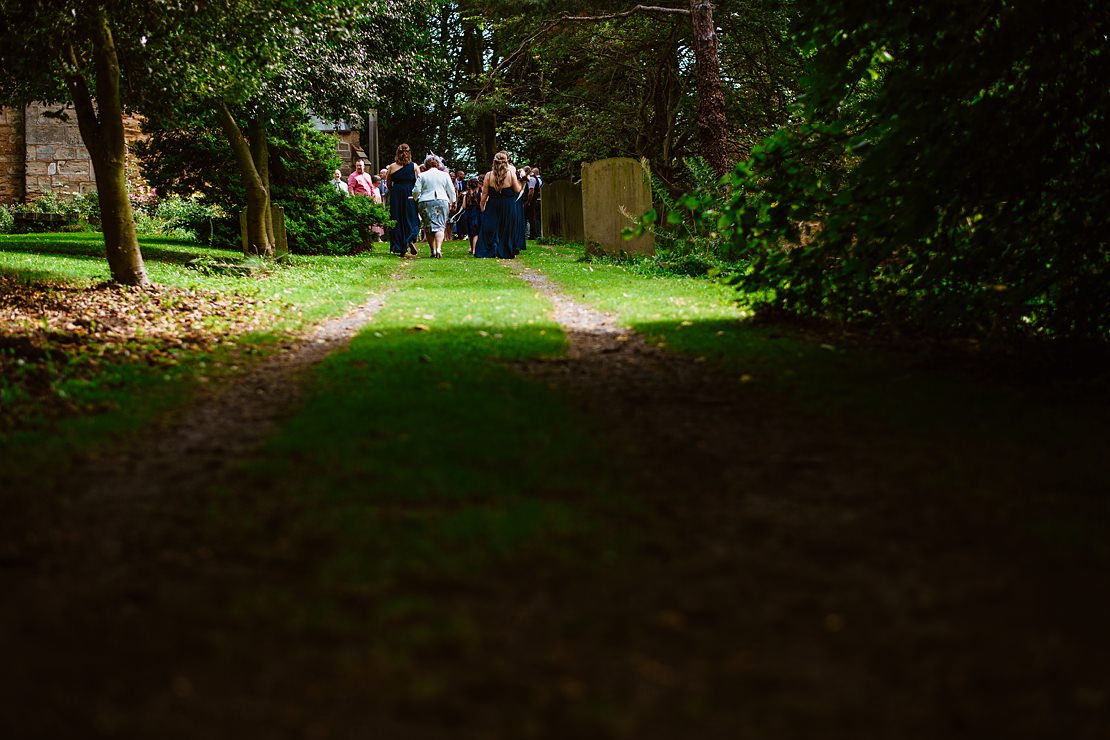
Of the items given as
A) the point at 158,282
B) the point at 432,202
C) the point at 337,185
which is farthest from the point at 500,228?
the point at 158,282

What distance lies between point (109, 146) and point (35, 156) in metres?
19.5

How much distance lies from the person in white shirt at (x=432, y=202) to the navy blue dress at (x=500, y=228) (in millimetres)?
963

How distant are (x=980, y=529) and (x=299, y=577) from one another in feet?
8.61

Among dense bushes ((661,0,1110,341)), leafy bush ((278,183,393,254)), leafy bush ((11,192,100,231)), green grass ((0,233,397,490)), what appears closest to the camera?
green grass ((0,233,397,490))

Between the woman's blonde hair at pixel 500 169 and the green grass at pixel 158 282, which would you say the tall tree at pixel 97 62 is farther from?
the woman's blonde hair at pixel 500 169

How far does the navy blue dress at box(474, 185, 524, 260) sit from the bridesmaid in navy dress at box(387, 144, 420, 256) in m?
2.12

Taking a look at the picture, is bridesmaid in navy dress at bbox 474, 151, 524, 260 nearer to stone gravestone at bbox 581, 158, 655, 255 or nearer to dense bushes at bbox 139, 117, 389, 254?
stone gravestone at bbox 581, 158, 655, 255

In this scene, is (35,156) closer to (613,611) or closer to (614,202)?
(614,202)

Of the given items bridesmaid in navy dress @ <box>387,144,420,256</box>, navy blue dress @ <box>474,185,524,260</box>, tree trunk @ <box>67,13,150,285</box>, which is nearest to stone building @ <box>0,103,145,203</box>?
bridesmaid in navy dress @ <box>387,144,420,256</box>

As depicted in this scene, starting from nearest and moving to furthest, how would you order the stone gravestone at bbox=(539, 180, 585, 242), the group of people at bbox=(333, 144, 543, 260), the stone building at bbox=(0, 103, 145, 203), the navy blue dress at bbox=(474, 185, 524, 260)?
the group of people at bbox=(333, 144, 543, 260)
the navy blue dress at bbox=(474, 185, 524, 260)
the stone gravestone at bbox=(539, 180, 585, 242)
the stone building at bbox=(0, 103, 145, 203)

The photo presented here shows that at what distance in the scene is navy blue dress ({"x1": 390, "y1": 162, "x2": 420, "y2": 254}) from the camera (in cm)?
2342

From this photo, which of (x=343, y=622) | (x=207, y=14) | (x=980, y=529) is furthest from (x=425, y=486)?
(x=207, y=14)

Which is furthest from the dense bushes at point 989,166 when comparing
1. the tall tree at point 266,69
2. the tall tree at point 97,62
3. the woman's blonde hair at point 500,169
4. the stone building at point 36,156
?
the stone building at point 36,156

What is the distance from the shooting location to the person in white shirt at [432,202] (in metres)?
22.5
